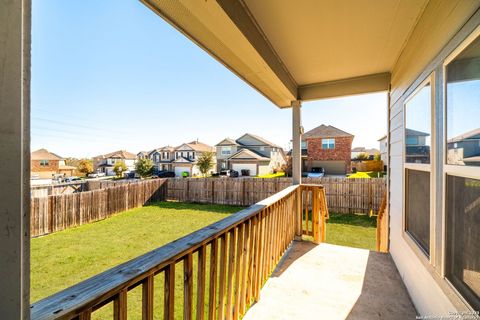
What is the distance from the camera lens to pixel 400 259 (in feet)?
8.64

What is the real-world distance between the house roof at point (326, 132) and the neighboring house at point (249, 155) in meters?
6.03

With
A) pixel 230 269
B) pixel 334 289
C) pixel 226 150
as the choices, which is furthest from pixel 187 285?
pixel 226 150

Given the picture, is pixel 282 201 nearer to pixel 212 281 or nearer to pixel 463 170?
pixel 212 281

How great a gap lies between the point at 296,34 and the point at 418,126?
1.41 metres

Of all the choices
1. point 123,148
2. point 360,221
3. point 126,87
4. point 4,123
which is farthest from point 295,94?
point 123,148

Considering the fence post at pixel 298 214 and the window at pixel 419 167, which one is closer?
the window at pixel 419 167

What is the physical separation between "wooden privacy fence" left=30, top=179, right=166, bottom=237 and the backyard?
0.45m

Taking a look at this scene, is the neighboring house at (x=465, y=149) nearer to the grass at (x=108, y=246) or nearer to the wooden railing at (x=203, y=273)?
the wooden railing at (x=203, y=273)

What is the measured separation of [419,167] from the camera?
1956 mm

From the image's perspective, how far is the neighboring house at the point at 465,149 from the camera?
1.11 m

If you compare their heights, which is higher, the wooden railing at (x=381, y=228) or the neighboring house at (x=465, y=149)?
the neighboring house at (x=465, y=149)

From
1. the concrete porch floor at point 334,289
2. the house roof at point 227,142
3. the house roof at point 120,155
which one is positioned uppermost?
the house roof at point 227,142

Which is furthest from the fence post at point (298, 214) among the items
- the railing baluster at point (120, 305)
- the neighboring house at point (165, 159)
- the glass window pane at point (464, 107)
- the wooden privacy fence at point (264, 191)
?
the neighboring house at point (165, 159)

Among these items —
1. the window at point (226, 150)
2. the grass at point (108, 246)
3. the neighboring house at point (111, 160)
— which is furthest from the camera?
the neighboring house at point (111, 160)
